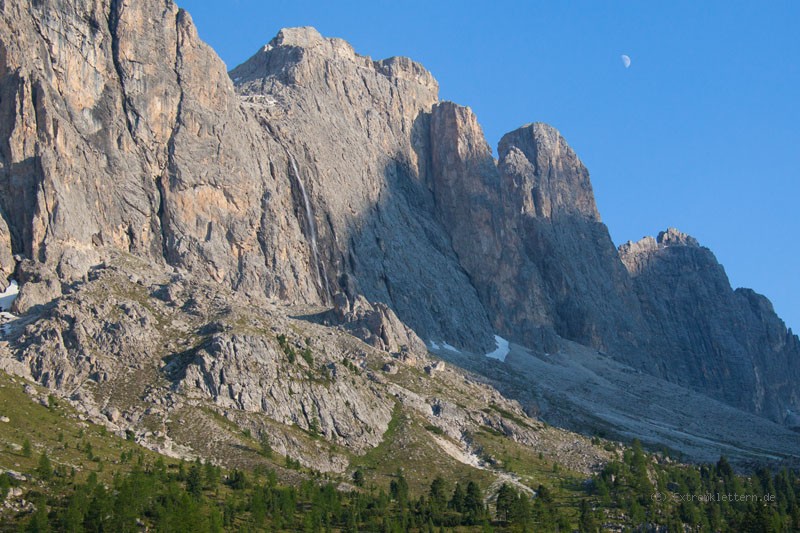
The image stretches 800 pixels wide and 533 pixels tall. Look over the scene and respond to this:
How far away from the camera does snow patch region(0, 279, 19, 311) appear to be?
180375 millimetres

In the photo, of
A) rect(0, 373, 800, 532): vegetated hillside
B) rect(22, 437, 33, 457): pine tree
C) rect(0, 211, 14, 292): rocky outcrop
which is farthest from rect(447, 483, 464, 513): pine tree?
rect(0, 211, 14, 292): rocky outcrop

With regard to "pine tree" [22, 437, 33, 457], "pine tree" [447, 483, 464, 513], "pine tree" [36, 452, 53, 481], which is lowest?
"pine tree" [36, 452, 53, 481]

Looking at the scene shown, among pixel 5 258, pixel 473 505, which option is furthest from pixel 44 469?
pixel 5 258

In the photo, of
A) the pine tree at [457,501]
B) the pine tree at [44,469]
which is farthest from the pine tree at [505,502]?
the pine tree at [44,469]

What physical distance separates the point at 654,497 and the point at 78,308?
9991 centimetres

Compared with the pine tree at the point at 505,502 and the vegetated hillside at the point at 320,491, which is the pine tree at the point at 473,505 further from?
the pine tree at the point at 505,502

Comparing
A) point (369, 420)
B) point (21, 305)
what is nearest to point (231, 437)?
point (369, 420)

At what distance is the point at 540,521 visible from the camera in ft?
499

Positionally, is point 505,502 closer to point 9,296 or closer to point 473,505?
point 473,505

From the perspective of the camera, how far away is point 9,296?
183250 mm

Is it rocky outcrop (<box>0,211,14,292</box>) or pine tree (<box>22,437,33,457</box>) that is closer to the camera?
pine tree (<box>22,437,33,457</box>)

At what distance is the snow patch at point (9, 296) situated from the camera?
180m

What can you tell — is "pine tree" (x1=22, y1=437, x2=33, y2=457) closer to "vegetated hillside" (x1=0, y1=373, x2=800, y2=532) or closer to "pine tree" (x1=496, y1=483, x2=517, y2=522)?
"vegetated hillside" (x1=0, y1=373, x2=800, y2=532)

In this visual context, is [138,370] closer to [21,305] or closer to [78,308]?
[78,308]
